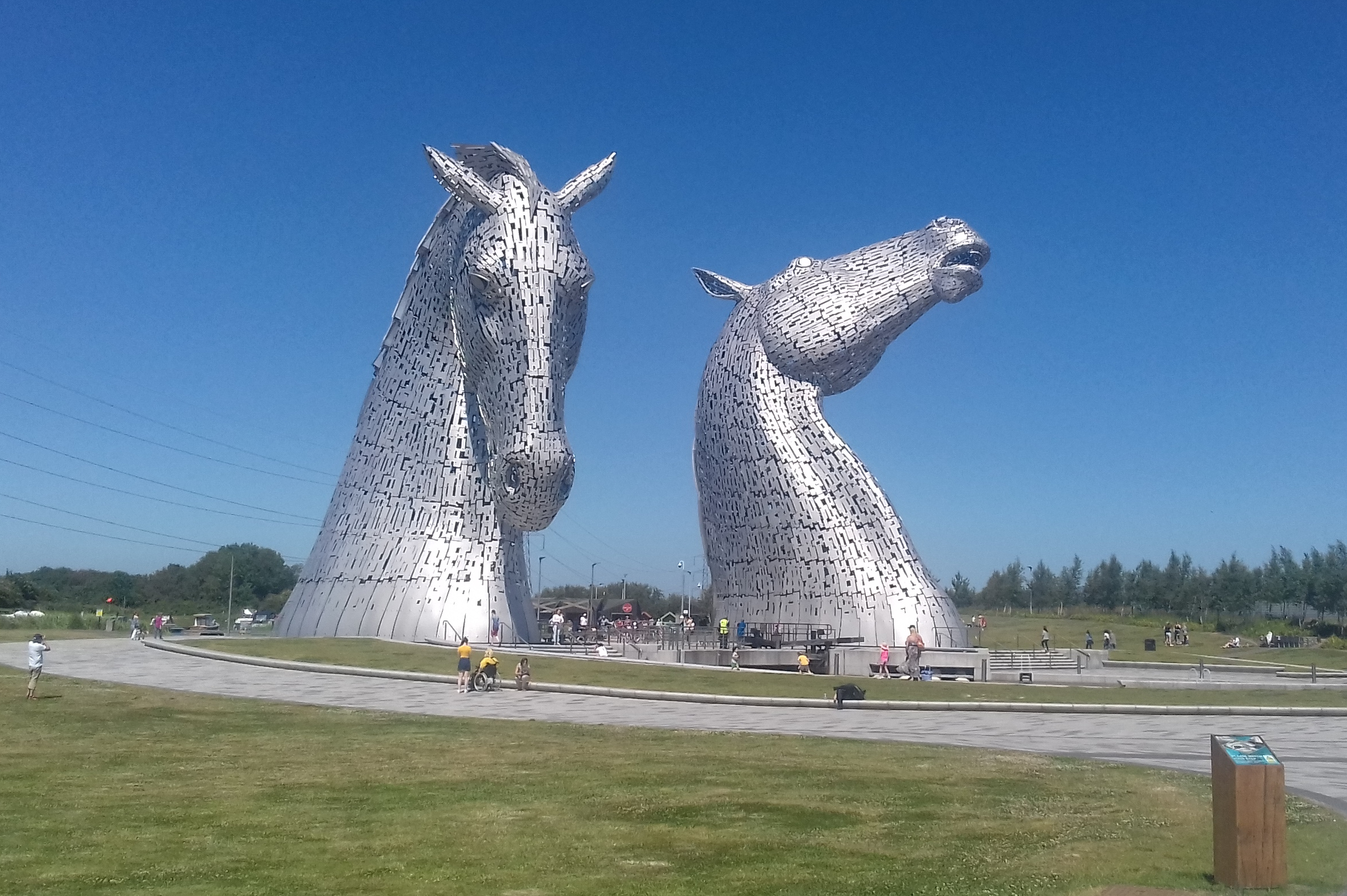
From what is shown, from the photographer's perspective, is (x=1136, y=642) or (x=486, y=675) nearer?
(x=486, y=675)

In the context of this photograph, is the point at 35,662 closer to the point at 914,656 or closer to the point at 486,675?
the point at 486,675

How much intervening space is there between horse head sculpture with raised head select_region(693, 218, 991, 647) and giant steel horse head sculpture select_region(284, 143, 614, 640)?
23.2 ft

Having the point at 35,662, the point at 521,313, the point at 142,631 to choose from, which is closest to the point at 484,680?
the point at 35,662

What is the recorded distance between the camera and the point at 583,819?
8.30 meters

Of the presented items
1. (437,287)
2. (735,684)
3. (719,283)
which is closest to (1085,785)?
(735,684)

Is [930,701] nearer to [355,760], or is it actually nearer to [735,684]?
[735,684]

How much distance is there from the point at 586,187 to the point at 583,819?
20400 mm

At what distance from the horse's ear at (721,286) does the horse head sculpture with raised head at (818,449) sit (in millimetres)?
1362

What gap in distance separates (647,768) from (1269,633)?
48.2 meters

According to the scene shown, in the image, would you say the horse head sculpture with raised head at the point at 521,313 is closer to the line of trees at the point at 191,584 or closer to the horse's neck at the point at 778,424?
the horse's neck at the point at 778,424

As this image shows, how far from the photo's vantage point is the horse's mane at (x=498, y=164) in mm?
25219

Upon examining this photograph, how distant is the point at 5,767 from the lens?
34.7 feet

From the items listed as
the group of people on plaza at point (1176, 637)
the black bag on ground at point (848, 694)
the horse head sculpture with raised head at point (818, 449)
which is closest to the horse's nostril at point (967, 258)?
the horse head sculpture with raised head at point (818, 449)

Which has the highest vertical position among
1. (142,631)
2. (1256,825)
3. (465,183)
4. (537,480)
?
(465,183)
